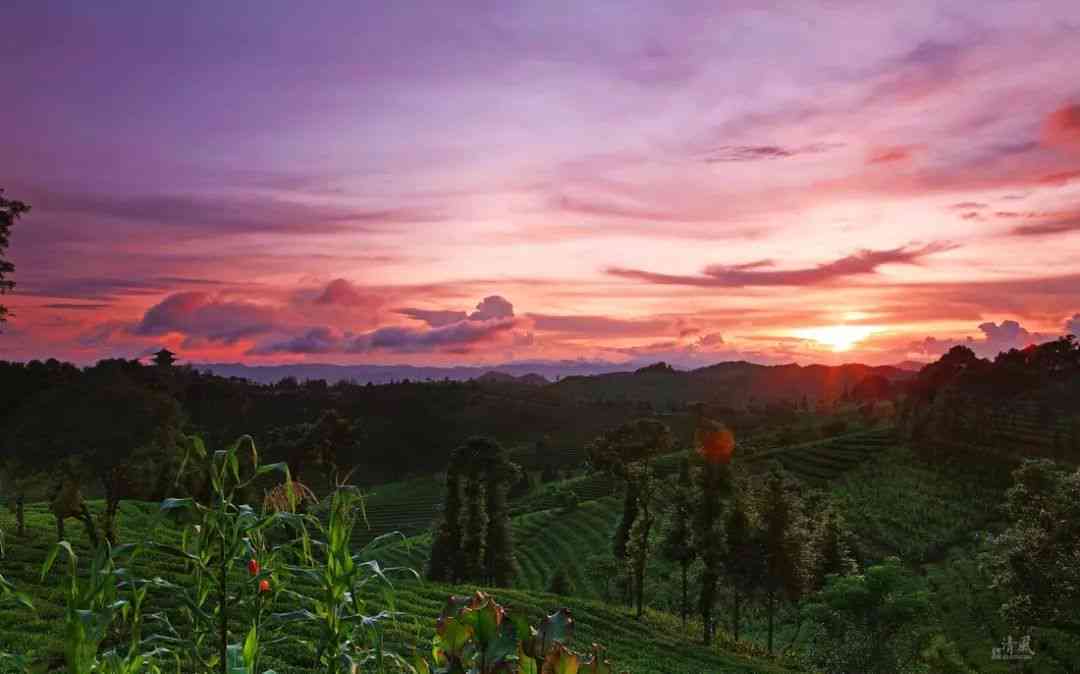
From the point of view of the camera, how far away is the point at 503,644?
3.19 metres

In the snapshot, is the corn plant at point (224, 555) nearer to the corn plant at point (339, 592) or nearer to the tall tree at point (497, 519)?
the corn plant at point (339, 592)

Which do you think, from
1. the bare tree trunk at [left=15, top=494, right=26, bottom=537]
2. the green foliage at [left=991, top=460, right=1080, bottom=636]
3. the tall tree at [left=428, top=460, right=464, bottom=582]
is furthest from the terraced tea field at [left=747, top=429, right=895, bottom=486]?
the bare tree trunk at [left=15, top=494, right=26, bottom=537]

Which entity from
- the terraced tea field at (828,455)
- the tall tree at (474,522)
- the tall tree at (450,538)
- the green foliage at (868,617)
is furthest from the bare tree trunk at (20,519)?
the terraced tea field at (828,455)

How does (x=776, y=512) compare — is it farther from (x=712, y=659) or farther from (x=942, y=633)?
(x=942, y=633)

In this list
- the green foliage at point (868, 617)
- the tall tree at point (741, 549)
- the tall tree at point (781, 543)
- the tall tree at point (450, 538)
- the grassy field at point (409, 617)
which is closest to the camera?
the grassy field at point (409, 617)

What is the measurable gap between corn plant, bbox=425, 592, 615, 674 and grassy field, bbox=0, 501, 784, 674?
15.8 metres

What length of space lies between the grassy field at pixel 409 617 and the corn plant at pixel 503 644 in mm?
15760

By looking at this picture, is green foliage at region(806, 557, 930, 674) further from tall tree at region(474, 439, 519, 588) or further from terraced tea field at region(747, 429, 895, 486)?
terraced tea field at region(747, 429, 895, 486)

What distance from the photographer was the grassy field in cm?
2061

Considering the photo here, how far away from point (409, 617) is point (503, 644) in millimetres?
27915

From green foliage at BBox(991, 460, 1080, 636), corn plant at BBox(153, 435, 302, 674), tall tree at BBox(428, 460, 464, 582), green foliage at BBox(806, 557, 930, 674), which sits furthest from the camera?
tall tree at BBox(428, 460, 464, 582)

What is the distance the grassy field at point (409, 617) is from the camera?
20609 mm

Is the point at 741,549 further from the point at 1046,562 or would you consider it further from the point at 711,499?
the point at 1046,562

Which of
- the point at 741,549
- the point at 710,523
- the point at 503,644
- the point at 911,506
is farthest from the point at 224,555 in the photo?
the point at 911,506
